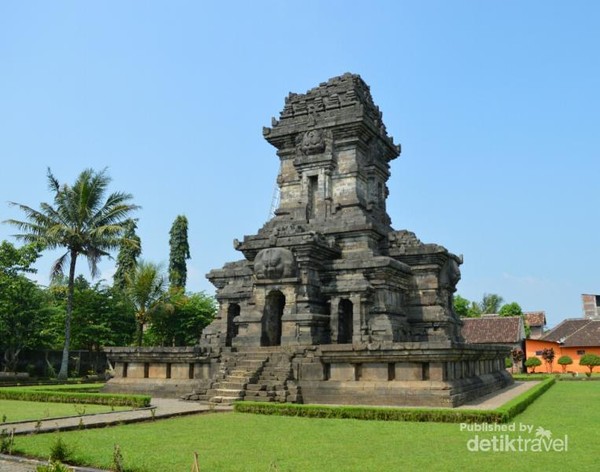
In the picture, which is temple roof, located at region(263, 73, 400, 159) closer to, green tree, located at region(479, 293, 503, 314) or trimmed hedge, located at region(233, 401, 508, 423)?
trimmed hedge, located at region(233, 401, 508, 423)

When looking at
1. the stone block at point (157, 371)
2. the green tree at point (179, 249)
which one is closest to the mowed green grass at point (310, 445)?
the stone block at point (157, 371)

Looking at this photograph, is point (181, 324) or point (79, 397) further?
point (181, 324)

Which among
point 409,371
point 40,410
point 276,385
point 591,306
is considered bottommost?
point 40,410

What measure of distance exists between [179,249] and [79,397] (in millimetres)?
38892

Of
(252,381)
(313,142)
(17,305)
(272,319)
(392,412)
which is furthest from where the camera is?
(17,305)

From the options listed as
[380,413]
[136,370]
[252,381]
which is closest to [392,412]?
[380,413]

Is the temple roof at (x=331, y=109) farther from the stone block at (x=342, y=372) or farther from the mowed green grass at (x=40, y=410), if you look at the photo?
the mowed green grass at (x=40, y=410)

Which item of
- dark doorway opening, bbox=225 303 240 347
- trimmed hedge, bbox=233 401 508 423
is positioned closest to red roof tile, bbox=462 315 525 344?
dark doorway opening, bbox=225 303 240 347

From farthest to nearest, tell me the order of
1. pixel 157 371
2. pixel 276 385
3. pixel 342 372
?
pixel 157 371, pixel 276 385, pixel 342 372

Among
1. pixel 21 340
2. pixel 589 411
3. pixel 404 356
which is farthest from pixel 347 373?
pixel 21 340

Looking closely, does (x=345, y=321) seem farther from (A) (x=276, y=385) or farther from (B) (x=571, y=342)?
(B) (x=571, y=342)

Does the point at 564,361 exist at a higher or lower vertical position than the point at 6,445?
lower

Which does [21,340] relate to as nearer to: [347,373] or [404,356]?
[347,373]

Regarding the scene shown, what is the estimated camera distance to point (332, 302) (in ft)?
74.7
